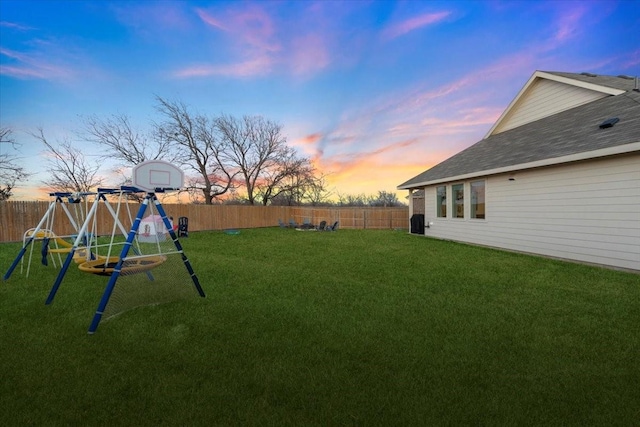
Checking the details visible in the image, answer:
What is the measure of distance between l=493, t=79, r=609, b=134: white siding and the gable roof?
24cm

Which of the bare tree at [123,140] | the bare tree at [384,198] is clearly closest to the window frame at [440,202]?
the bare tree at [384,198]

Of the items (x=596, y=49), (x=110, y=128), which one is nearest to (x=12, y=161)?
(x=110, y=128)

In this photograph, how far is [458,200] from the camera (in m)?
13.2

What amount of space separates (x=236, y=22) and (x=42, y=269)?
31.6 ft

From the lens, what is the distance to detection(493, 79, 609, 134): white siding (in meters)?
11.3

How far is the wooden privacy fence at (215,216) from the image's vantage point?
13.5m

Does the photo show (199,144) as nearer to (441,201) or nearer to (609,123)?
(441,201)

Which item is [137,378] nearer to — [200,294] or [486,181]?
[200,294]

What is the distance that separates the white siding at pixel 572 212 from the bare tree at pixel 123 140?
77.4 feet

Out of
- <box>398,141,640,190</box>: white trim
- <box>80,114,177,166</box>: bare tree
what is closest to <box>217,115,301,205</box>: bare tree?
<box>80,114,177,166</box>: bare tree

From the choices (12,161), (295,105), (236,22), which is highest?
(236,22)

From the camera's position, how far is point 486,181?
11.4 meters

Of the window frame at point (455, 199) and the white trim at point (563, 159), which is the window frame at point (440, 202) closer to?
the window frame at point (455, 199)

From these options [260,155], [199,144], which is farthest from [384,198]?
[199,144]
